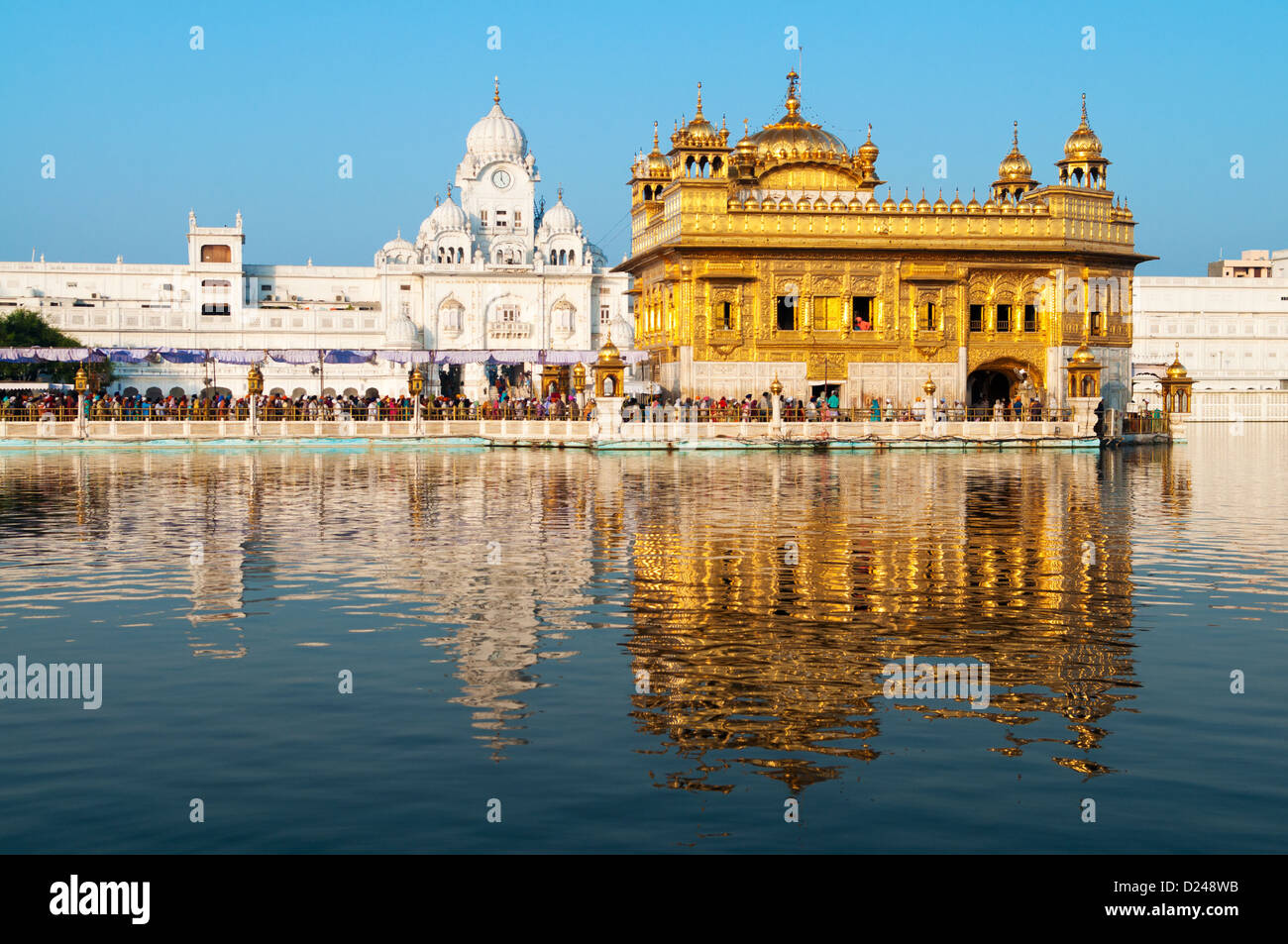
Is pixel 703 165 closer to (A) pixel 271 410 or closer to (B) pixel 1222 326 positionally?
(A) pixel 271 410

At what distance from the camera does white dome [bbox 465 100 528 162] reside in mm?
94375

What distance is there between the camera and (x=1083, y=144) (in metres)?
46.0

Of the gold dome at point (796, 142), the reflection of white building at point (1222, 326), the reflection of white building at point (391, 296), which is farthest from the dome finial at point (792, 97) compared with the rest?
the reflection of white building at point (1222, 326)

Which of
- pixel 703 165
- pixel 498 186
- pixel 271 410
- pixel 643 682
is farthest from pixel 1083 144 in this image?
pixel 498 186

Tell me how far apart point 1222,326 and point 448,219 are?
5472 centimetres

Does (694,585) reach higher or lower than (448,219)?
lower

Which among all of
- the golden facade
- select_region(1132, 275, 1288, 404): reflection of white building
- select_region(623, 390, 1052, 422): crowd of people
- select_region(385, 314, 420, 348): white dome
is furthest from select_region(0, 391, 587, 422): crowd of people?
select_region(1132, 275, 1288, 404): reflection of white building

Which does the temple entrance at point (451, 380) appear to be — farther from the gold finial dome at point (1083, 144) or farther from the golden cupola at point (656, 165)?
the gold finial dome at point (1083, 144)

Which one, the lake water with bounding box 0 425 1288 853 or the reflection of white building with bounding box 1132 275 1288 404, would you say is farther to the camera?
the reflection of white building with bounding box 1132 275 1288 404

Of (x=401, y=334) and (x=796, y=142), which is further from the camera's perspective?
(x=401, y=334)

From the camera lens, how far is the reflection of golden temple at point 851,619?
317 inches

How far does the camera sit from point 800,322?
146 feet

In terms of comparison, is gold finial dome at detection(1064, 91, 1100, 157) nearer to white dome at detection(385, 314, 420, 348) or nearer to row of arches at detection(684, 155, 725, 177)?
row of arches at detection(684, 155, 725, 177)

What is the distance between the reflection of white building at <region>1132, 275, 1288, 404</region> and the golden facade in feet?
166
